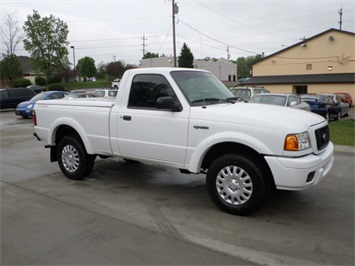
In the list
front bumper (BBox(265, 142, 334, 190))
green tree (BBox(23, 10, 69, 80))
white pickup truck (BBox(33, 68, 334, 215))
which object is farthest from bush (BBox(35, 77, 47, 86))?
front bumper (BBox(265, 142, 334, 190))

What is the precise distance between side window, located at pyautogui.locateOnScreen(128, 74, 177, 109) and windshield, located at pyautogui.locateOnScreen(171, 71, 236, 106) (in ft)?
0.68

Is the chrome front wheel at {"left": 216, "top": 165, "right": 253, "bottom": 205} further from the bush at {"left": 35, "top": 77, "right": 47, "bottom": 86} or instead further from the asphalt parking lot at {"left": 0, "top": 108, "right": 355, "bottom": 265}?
the bush at {"left": 35, "top": 77, "right": 47, "bottom": 86}

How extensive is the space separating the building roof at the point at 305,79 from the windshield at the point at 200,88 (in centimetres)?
3430

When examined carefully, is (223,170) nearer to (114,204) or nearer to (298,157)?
(298,157)

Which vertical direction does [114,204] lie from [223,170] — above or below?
below

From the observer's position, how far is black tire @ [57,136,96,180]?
604 cm

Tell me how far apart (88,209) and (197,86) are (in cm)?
242

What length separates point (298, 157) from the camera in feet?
13.4

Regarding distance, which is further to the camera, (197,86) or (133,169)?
(133,169)

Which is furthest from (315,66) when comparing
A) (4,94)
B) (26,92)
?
(4,94)

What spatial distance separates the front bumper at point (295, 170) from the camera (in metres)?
4.01

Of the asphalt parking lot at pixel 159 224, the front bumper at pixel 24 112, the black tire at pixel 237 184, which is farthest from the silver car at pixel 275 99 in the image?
the front bumper at pixel 24 112

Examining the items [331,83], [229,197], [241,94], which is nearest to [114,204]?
[229,197]

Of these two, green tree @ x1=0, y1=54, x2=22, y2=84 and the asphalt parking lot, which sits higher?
green tree @ x1=0, y1=54, x2=22, y2=84
